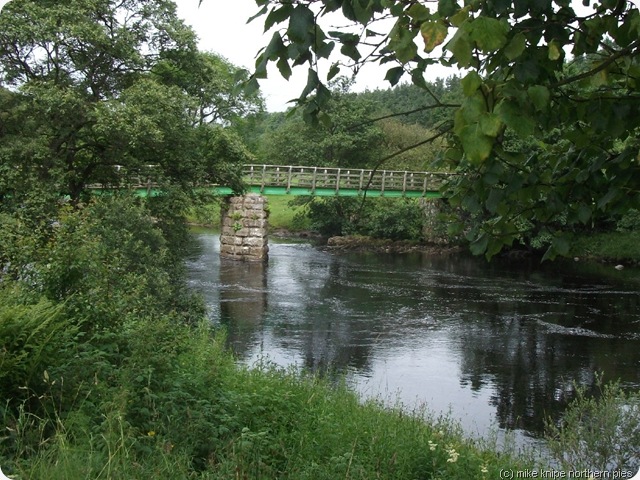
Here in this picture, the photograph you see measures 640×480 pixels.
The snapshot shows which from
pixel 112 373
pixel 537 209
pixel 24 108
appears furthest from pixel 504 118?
pixel 24 108

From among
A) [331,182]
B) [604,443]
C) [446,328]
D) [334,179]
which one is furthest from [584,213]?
[331,182]

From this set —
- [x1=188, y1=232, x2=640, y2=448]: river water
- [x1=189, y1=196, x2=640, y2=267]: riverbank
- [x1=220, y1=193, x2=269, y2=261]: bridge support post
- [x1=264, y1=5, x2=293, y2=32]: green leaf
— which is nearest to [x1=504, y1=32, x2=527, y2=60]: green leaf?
[x1=264, y1=5, x2=293, y2=32]: green leaf

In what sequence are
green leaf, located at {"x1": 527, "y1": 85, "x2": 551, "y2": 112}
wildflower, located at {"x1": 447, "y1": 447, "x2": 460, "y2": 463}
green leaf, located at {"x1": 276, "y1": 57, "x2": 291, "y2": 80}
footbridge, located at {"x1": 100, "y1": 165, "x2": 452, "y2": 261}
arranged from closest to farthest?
green leaf, located at {"x1": 527, "y1": 85, "x2": 551, "y2": 112}, green leaf, located at {"x1": 276, "y1": 57, "x2": 291, "y2": 80}, wildflower, located at {"x1": 447, "y1": 447, "x2": 460, "y2": 463}, footbridge, located at {"x1": 100, "y1": 165, "x2": 452, "y2": 261}

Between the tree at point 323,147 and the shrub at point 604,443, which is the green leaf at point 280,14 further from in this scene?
the tree at point 323,147

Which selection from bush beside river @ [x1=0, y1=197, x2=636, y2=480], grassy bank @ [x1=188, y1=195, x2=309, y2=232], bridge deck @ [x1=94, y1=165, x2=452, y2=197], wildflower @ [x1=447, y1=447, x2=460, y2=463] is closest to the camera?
bush beside river @ [x1=0, y1=197, x2=636, y2=480]

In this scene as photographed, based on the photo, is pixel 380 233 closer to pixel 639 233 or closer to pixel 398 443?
pixel 639 233

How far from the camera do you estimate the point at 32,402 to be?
454 cm

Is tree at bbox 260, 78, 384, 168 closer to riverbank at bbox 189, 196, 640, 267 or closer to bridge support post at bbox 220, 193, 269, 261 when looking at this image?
riverbank at bbox 189, 196, 640, 267

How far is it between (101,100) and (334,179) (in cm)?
2077

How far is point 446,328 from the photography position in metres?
17.5

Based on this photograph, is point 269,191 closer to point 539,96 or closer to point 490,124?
point 539,96

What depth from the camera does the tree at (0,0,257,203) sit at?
15047mm

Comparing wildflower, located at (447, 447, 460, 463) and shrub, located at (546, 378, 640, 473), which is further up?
wildflower, located at (447, 447, 460, 463)

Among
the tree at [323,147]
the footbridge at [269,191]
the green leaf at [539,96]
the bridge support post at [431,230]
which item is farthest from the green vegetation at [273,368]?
the tree at [323,147]
